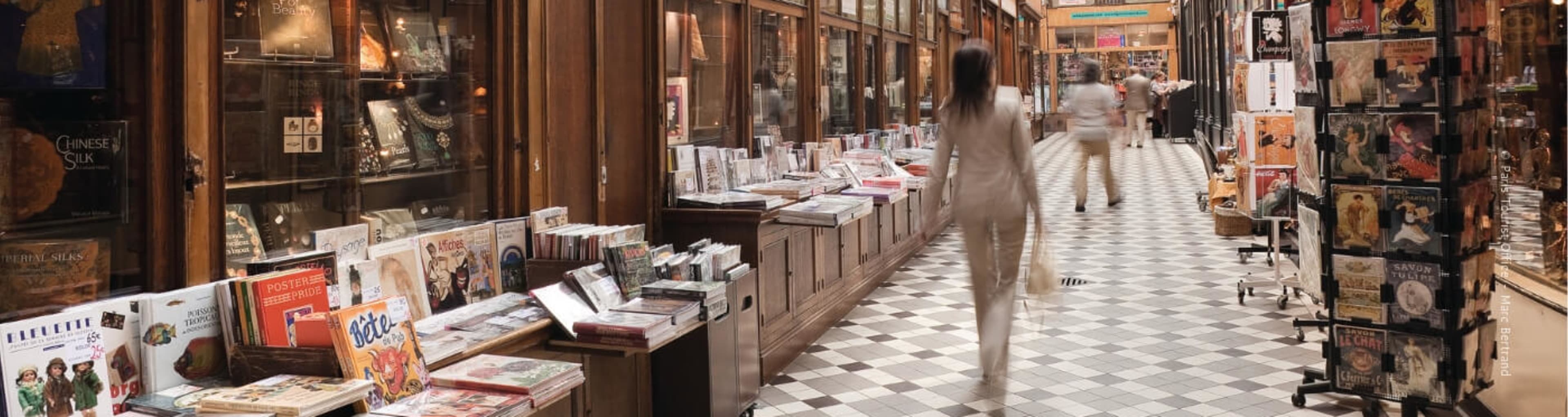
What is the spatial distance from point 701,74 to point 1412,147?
3.57 meters

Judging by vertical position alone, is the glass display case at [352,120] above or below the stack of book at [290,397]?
above

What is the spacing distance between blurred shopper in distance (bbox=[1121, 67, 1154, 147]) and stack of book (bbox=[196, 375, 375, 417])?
1771 cm

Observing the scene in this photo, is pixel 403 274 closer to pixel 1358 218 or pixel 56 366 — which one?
pixel 56 366

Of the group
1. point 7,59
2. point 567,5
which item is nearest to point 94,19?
point 7,59

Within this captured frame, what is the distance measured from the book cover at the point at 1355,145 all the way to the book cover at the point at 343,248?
3267 mm

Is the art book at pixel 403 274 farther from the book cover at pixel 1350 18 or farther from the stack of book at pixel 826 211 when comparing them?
the book cover at pixel 1350 18

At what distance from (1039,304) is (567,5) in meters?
3.49

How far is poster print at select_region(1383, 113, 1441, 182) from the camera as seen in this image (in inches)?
150

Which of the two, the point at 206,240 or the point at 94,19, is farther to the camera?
the point at 206,240

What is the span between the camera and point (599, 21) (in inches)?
186

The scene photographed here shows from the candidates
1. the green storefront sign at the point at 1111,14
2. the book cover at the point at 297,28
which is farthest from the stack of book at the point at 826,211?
the green storefront sign at the point at 1111,14

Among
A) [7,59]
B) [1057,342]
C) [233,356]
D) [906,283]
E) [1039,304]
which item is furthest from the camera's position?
[906,283]

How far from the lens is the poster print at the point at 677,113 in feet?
18.6

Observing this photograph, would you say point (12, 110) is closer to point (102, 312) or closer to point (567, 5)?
point (102, 312)
